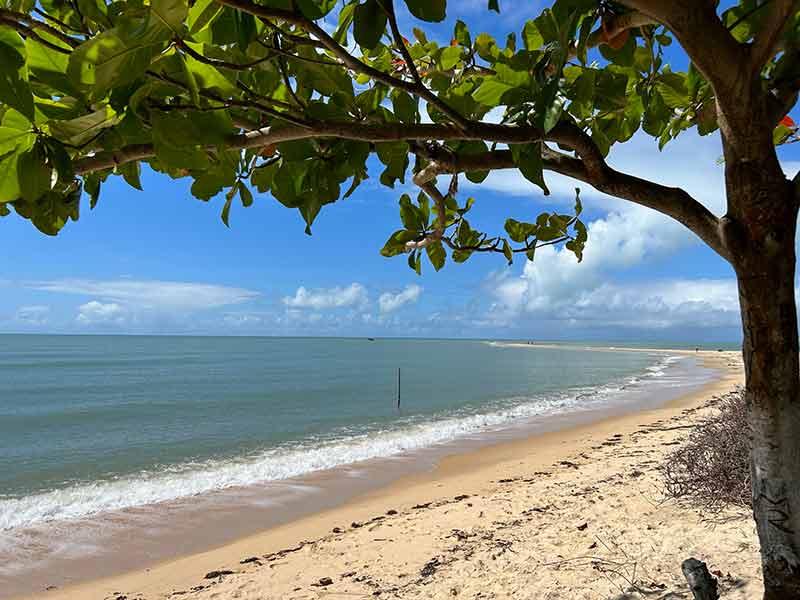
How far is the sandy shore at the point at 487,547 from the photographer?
3.54m

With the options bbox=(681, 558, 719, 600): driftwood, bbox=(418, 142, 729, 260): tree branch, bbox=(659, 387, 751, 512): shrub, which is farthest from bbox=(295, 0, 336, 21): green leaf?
bbox=(659, 387, 751, 512): shrub

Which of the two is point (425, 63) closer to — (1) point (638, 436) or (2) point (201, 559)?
(2) point (201, 559)

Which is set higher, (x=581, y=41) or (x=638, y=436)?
(x=581, y=41)

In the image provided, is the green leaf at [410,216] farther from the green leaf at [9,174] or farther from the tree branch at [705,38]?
the green leaf at [9,174]

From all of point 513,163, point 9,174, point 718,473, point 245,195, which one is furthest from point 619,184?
point 718,473

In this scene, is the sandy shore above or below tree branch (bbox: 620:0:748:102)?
below

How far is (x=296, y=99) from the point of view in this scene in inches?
38.8

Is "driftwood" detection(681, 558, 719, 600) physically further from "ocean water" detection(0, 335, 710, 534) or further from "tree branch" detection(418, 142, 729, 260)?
"ocean water" detection(0, 335, 710, 534)

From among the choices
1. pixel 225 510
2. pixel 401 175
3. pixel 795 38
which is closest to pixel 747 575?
pixel 795 38

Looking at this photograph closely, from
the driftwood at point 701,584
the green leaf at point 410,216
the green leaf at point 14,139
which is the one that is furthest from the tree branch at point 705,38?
the driftwood at point 701,584

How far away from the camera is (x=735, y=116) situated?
119cm

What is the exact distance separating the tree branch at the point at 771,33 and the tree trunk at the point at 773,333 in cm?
24

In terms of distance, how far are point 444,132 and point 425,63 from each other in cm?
89

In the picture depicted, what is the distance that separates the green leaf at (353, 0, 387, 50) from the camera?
2.66 feet
